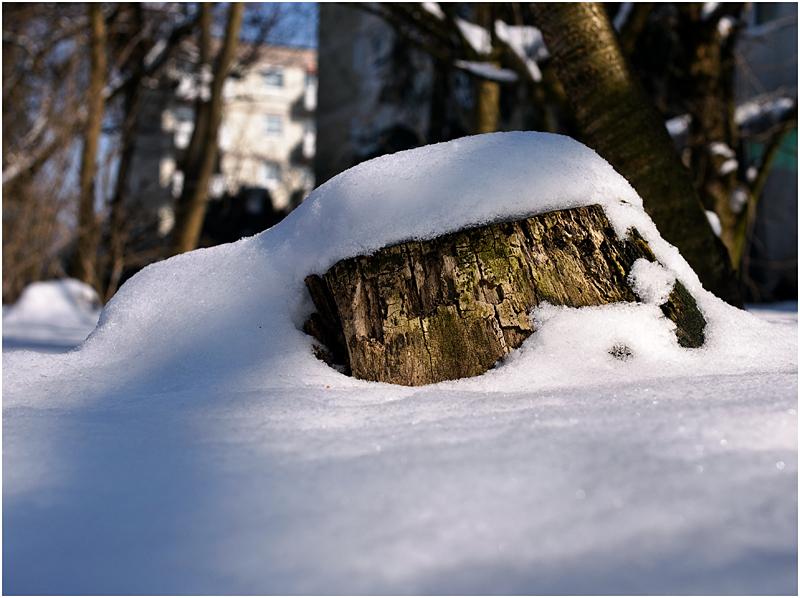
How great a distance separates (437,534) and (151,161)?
1045 inches

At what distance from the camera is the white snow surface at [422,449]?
2.22 ft

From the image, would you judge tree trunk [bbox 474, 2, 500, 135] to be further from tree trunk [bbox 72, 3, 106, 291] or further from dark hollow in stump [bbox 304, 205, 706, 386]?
tree trunk [bbox 72, 3, 106, 291]

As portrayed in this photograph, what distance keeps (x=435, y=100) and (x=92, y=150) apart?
442 cm

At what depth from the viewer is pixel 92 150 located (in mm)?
7434

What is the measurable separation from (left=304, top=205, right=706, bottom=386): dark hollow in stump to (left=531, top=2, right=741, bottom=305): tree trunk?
89 cm

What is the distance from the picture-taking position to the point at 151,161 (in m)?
24.4

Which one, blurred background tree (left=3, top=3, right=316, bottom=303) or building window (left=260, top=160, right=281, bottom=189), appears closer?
blurred background tree (left=3, top=3, right=316, bottom=303)

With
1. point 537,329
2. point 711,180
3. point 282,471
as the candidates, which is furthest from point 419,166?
point 711,180

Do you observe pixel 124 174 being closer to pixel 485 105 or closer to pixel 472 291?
pixel 485 105

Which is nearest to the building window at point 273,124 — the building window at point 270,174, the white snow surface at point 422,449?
the building window at point 270,174

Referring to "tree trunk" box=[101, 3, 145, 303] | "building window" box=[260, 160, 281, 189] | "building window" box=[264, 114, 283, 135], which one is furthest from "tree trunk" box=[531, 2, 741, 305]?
"building window" box=[264, 114, 283, 135]

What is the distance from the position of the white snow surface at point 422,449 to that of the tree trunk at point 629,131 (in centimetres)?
73

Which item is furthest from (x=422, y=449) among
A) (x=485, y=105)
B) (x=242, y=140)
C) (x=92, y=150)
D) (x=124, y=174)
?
(x=242, y=140)

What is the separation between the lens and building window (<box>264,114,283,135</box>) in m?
30.2
